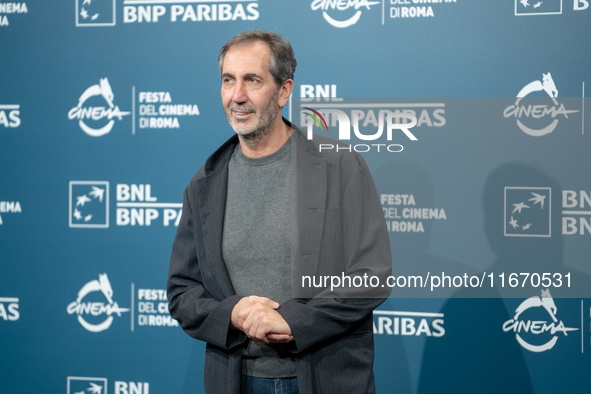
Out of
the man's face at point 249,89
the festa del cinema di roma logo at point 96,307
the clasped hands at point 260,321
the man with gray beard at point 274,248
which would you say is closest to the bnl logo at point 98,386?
the festa del cinema di roma logo at point 96,307

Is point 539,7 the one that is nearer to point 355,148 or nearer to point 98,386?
point 355,148

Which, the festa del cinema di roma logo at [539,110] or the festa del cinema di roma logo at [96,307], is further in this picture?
the festa del cinema di roma logo at [96,307]

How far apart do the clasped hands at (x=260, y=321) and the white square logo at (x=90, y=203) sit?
58.9 inches

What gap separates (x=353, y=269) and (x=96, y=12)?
2.05 metres

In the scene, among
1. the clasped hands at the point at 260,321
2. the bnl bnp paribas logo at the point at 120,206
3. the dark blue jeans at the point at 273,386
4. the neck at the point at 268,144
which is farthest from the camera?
the bnl bnp paribas logo at the point at 120,206

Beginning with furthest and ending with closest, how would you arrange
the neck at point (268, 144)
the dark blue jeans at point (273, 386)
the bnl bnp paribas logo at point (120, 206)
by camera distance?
the bnl bnp paribas logo at point (120, 206) < the neck at point (268, 144) < the dark blue jeans at point (273, 386)

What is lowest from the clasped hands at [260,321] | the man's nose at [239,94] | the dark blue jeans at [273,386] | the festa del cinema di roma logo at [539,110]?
the dark blue jeans at [273,386]

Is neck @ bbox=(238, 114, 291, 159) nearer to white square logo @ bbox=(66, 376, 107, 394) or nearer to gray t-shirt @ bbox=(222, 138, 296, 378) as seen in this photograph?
gray t-shirt @ bbox=(222, 138, 296, 378)

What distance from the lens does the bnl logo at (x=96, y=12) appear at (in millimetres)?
2666

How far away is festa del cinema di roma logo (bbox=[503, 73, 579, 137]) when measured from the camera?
223 centimetres

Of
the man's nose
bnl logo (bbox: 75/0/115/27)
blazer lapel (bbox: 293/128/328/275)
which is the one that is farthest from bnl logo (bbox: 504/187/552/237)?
bnl logo (bbox: 75/0/115/27)

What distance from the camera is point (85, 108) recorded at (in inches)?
106

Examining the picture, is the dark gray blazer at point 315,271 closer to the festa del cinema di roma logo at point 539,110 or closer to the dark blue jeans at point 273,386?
the dark blue jeans at point 273,386

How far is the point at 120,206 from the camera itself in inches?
105
